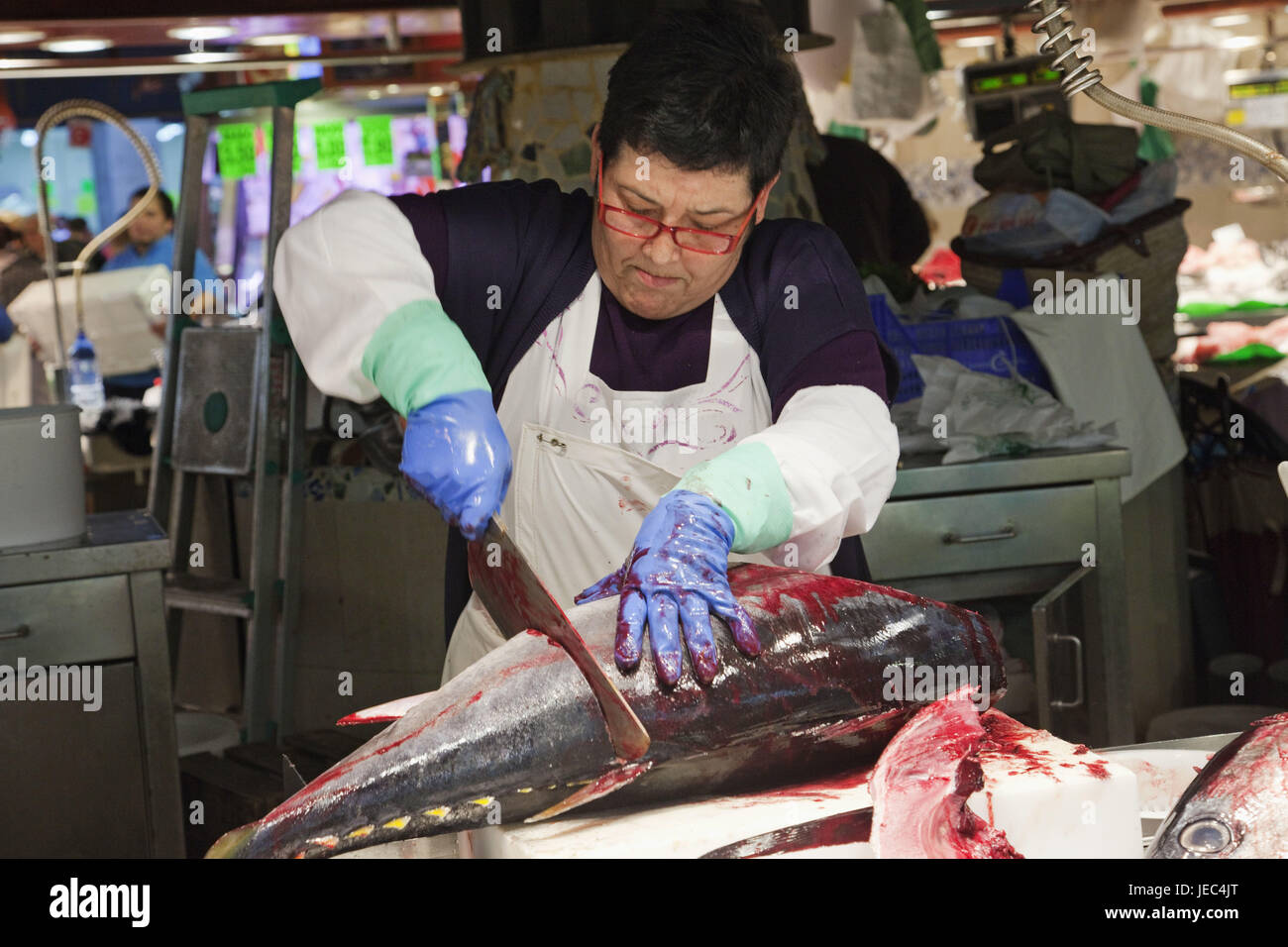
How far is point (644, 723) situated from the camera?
1516 millimetres

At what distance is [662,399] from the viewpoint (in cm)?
202

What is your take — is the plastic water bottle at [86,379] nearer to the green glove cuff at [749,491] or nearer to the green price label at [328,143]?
the green price label at [328,143]

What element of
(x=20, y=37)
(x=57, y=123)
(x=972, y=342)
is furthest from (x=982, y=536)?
(x=20, y=37)

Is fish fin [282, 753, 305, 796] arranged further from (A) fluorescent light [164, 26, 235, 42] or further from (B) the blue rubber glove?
(A) fluorescent light [164, 26, 235, 42]

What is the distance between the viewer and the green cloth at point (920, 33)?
519 cm

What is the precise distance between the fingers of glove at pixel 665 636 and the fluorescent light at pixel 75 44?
548 cm

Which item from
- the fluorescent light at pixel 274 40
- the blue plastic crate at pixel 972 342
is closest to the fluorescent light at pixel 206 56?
the fluorescent light at pixel 274 40

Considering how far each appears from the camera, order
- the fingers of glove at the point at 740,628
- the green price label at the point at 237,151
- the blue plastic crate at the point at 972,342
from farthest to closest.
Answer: the green price label at the point at 237,151 → the blue plastic crate at the point at 972,342 → the fingers of glove at the point at 740,628

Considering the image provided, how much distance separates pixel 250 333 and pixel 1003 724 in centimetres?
277

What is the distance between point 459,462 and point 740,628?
0.37m

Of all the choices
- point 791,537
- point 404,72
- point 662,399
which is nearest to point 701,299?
point 662,399

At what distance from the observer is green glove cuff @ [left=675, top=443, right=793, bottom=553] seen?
1.63m
